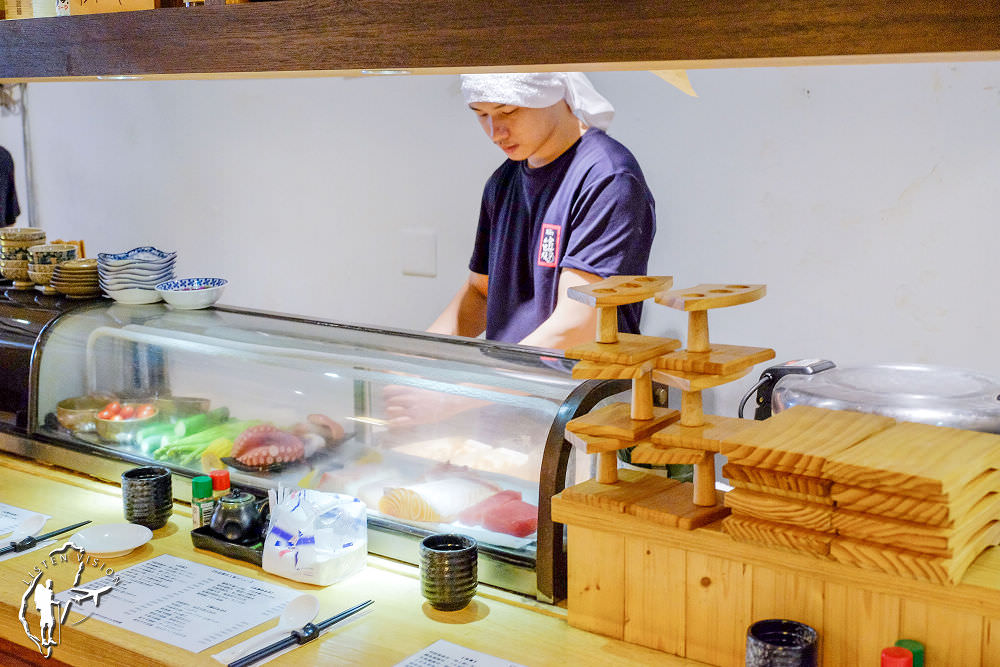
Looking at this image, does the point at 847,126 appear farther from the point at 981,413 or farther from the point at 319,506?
the point at 319,506

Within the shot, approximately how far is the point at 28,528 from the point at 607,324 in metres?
1.34

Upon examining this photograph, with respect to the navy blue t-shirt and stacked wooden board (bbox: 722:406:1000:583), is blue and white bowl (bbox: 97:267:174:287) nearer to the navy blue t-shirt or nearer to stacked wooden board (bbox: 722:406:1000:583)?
the navy blue t-shirt

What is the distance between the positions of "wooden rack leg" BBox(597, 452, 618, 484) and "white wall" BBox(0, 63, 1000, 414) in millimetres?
2034

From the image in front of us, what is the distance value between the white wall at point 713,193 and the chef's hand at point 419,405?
6.31ft

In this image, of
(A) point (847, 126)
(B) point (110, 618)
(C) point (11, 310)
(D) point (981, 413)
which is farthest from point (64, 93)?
(D) point (981, 413)

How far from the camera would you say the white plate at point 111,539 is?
1960mm

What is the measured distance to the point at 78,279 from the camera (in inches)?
109

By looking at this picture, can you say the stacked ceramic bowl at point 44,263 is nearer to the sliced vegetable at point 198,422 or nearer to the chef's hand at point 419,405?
the sliced vegetable at point 198,422

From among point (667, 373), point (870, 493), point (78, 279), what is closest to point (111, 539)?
point (78, 279)

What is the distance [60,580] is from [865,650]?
1.43 meters

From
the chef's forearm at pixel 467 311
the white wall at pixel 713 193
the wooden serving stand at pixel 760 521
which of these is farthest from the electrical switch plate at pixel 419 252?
the wooden serving stand at pixel 760 521

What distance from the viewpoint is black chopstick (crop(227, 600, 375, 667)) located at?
1.53 metres

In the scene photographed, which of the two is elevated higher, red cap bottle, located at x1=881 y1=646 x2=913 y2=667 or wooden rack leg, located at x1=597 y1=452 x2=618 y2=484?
wooden rack leg, located at x1=597 y1=452 x2=618 y2=484

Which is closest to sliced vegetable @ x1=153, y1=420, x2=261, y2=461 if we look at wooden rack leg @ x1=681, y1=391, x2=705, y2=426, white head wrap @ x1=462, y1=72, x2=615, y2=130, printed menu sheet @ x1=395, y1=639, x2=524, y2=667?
printed menu sheet @ x1=395, y1=639, x2=524, y2=667
